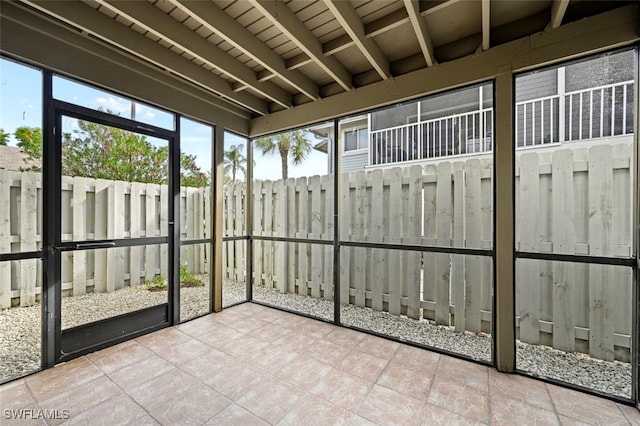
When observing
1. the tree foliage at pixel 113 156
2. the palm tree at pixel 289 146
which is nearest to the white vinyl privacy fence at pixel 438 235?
the tree foliage at pixel 113 156

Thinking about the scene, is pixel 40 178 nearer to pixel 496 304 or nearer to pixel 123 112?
pixel 123 112

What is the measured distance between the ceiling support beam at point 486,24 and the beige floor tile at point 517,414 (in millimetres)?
2628

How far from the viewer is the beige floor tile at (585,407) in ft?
5.34

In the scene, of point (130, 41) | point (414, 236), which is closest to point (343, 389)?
point (414, 236)

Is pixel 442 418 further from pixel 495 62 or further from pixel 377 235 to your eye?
pixel 495 62

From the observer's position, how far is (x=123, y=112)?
256 cm

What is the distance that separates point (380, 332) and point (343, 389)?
3.56 ft

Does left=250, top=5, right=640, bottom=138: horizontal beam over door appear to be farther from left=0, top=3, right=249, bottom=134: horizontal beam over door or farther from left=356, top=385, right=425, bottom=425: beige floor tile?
left=356, top=385, right=425, bottom=425: beige floor tile

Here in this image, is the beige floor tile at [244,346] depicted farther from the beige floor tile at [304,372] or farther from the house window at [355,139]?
the house window at [355,139]

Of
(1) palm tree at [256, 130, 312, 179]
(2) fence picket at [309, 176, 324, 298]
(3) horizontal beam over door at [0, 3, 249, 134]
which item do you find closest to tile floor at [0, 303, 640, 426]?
(2) fence picket at [309, 176, 324, 298]

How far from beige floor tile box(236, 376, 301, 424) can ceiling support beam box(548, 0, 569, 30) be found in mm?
3106

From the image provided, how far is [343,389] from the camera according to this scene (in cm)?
189

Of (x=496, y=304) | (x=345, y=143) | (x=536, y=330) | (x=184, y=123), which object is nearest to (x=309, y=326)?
(x=496, y=304)

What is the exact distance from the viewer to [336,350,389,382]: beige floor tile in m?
2.09
